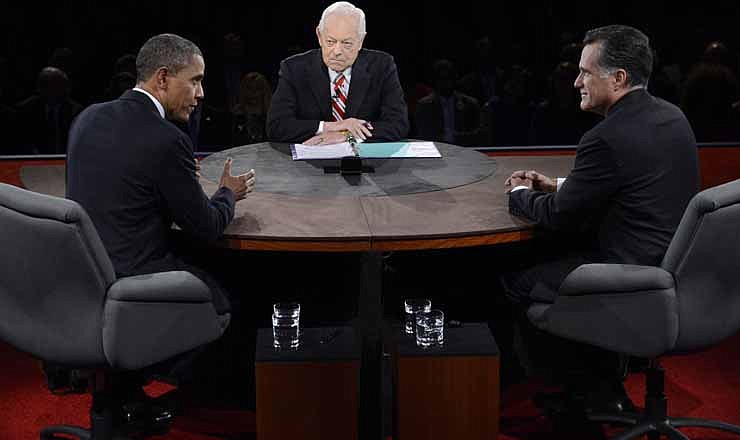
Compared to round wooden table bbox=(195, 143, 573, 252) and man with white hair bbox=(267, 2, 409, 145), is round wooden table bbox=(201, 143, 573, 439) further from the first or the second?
man with white hair bbox=(267, 2, 409, 145)

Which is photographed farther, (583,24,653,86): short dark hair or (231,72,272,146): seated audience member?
(231,72,272,146): seated audience member

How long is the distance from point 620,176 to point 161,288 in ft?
4.55

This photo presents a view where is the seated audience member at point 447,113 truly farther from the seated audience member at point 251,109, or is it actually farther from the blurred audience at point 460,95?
the seated audience member at point 251,109

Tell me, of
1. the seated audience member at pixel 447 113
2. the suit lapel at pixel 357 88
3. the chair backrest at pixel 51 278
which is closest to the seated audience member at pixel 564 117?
the seated audience member at pixel 447 113

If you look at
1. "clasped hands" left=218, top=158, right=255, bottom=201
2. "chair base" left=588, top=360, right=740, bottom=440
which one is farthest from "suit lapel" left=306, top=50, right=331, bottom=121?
"chair base" left=588, top=360, right=740, bottom=440

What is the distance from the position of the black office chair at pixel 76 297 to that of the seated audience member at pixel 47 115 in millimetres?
3292

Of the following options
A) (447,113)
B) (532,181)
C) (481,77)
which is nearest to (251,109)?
(447,113)

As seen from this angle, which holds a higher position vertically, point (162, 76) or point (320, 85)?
point (162, 76)

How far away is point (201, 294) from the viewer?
3.04 m

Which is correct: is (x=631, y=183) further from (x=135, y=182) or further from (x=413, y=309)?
(x=135, y=182)

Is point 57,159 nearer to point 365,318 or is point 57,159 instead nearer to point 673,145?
point 365,318

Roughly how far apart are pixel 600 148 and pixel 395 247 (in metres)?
0.68

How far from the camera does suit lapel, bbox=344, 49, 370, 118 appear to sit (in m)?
4.70

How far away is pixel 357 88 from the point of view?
15.4ft
